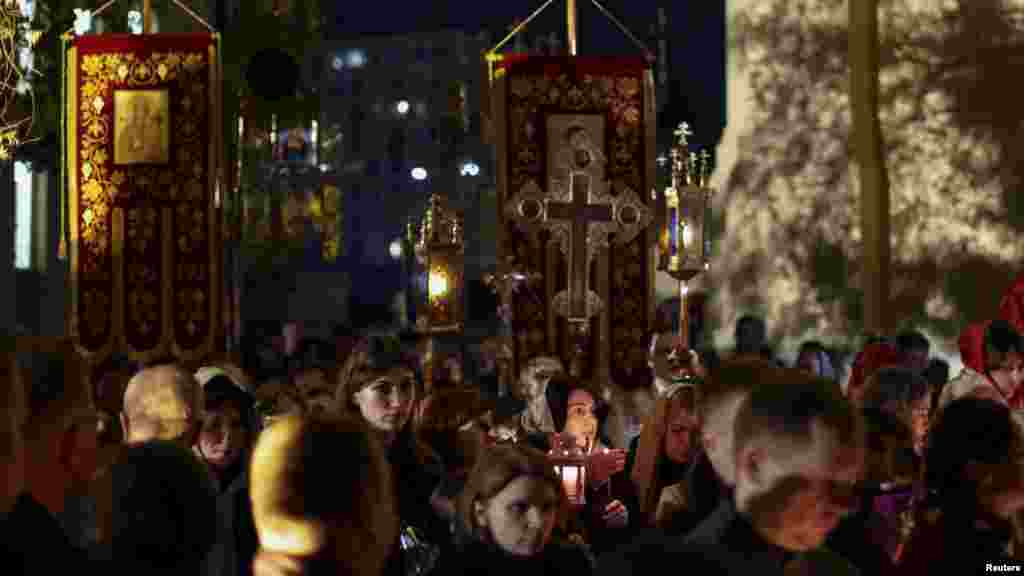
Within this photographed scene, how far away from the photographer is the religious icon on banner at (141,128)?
12578 millimetres

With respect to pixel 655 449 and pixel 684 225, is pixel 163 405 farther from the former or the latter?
pixel 684 225

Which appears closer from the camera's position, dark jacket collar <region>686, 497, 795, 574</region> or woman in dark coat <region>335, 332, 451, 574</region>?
dark jacket collar <region>686, 497, 795, 574</region>

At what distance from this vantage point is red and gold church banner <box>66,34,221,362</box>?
12562mm

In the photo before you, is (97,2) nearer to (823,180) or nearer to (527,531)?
(823,180)

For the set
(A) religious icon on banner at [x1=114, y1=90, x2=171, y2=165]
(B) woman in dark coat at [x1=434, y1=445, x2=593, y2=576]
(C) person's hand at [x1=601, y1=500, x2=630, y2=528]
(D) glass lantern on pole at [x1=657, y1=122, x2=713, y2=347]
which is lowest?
(C) person's hand at [x1=601, y1=500, x2=630, y2=528]

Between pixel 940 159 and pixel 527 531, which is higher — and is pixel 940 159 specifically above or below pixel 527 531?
above

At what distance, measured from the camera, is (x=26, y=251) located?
3438 cm

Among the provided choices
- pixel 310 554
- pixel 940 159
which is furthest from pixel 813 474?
pixel 940 159

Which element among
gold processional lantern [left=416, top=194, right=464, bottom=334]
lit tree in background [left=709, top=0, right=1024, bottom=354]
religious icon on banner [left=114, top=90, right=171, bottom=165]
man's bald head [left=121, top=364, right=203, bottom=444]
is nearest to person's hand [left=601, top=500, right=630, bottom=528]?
man's bald head [left=121, top=364, right=203, bottom=444]

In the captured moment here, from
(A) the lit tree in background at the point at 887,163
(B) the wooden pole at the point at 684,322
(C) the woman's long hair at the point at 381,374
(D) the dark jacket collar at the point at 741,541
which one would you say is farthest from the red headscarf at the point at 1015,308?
(D) the dark jacket collar at the point at 741,541

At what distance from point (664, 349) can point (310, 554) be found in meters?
6.80

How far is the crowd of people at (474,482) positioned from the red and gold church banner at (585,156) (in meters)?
3.82

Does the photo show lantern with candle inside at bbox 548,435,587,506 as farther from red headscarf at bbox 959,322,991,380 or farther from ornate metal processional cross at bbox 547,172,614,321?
ornate metal processional cross at bbox 547,172,614,321

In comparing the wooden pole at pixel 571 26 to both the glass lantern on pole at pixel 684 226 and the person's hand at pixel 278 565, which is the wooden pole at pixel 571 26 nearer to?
the glass lantern on pole at pixel 684 226
